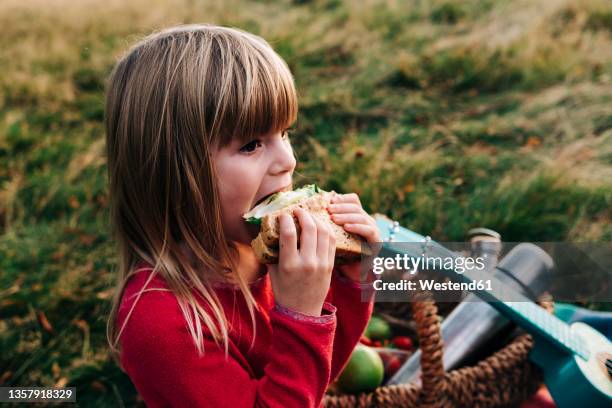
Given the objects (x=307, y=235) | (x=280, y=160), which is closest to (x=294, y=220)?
(x=307, y=235)

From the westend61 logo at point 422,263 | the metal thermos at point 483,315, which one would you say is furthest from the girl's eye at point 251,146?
the metal thermos at point 483,315

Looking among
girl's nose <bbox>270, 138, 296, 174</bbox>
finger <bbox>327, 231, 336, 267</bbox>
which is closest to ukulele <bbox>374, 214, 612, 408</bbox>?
finger <bbox>327, 231, 336, 267</bbox>

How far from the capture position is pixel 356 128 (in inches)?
159

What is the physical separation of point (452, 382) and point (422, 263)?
428 mm

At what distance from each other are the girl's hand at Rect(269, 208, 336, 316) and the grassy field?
1.87 feet

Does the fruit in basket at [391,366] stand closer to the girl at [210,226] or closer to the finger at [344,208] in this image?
the girl at [210,226]

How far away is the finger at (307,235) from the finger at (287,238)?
31 mm

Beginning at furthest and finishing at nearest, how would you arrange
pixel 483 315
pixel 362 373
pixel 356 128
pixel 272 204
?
pixel 356 128, pixel 483 315, pixel 362 373, pixel 272 204

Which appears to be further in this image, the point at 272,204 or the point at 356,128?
the point at 356,128

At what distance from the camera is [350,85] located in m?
4.48

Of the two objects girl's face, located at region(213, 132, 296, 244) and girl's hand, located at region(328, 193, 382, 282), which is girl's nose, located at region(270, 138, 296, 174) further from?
girl's hand, located at region(328, 193, 382, 282)

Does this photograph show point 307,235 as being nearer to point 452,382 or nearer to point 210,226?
point 210,226

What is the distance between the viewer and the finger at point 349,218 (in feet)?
5.67

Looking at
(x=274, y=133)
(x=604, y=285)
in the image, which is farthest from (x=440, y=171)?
(x=274, y=133)
